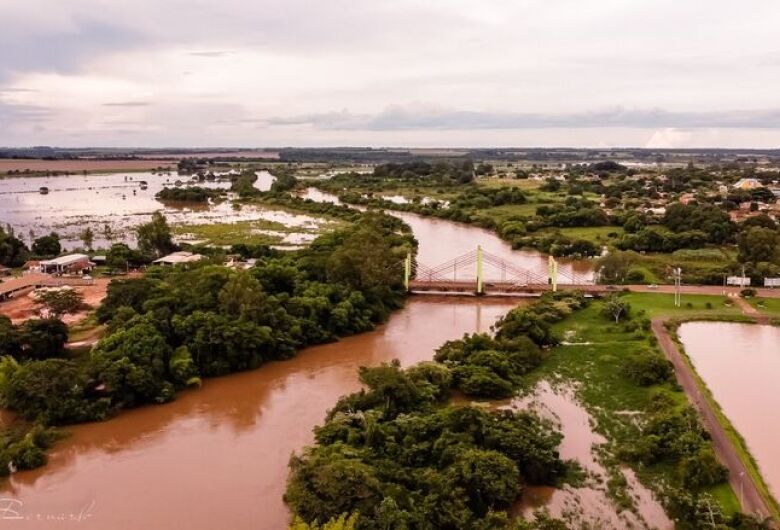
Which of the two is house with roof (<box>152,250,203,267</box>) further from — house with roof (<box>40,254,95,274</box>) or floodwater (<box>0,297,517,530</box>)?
floodwater (<box>0,297,517,530</box>)

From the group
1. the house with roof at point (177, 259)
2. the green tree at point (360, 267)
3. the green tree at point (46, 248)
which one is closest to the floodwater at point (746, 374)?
the green tree at point (360, 267)

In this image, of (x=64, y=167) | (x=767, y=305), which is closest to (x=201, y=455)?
(x=767, y=305)

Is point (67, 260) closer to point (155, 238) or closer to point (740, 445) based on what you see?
point (155, 238)

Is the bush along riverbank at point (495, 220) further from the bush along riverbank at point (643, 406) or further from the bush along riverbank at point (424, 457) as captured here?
the bush along riverbank at point (424, 457)

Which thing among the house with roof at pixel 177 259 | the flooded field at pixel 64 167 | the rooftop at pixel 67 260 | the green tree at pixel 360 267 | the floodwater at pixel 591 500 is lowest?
the floodwater at pixel 591 500

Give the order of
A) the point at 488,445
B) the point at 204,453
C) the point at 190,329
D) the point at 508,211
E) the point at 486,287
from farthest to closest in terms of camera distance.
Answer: the point at 508,211
the point at 486,287
the point at 190,329
the point at 204,453
the point at 488,445

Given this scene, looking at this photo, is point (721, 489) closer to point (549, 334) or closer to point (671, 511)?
point (671, 511)

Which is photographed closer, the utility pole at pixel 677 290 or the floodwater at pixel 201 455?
the floodwater at pixel 201 455
